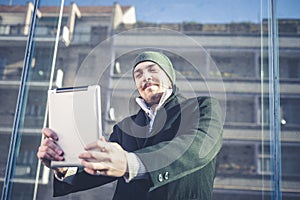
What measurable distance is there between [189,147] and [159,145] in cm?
11

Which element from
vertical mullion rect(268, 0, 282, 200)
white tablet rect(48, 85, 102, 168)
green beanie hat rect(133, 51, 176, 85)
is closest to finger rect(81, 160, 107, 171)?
white tablet rect(48, 85, 102, 168)

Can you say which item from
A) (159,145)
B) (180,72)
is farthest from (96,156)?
(180,72)

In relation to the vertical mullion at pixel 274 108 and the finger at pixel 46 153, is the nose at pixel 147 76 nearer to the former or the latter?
the finger at pixel 46 153

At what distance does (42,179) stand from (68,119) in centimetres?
102

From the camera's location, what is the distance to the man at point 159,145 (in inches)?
44.9

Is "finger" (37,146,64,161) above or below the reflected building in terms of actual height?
below

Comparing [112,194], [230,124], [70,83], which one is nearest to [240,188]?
[230,124]

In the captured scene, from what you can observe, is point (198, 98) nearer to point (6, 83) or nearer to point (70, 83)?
point (70, 83)

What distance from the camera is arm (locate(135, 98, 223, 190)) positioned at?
3.79ft

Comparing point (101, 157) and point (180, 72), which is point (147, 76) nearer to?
point (180, 72)

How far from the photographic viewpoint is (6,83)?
2260 mm

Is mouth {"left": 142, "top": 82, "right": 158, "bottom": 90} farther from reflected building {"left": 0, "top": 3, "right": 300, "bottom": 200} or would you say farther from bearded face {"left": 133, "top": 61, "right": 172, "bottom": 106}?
reflected building {"left": 0, "top": 3, "right": 300, "bottom": 200}

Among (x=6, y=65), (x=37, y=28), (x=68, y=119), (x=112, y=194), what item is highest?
(x=37, y=28)

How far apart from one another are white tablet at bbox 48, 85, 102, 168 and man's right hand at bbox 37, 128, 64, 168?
16 millimetres
